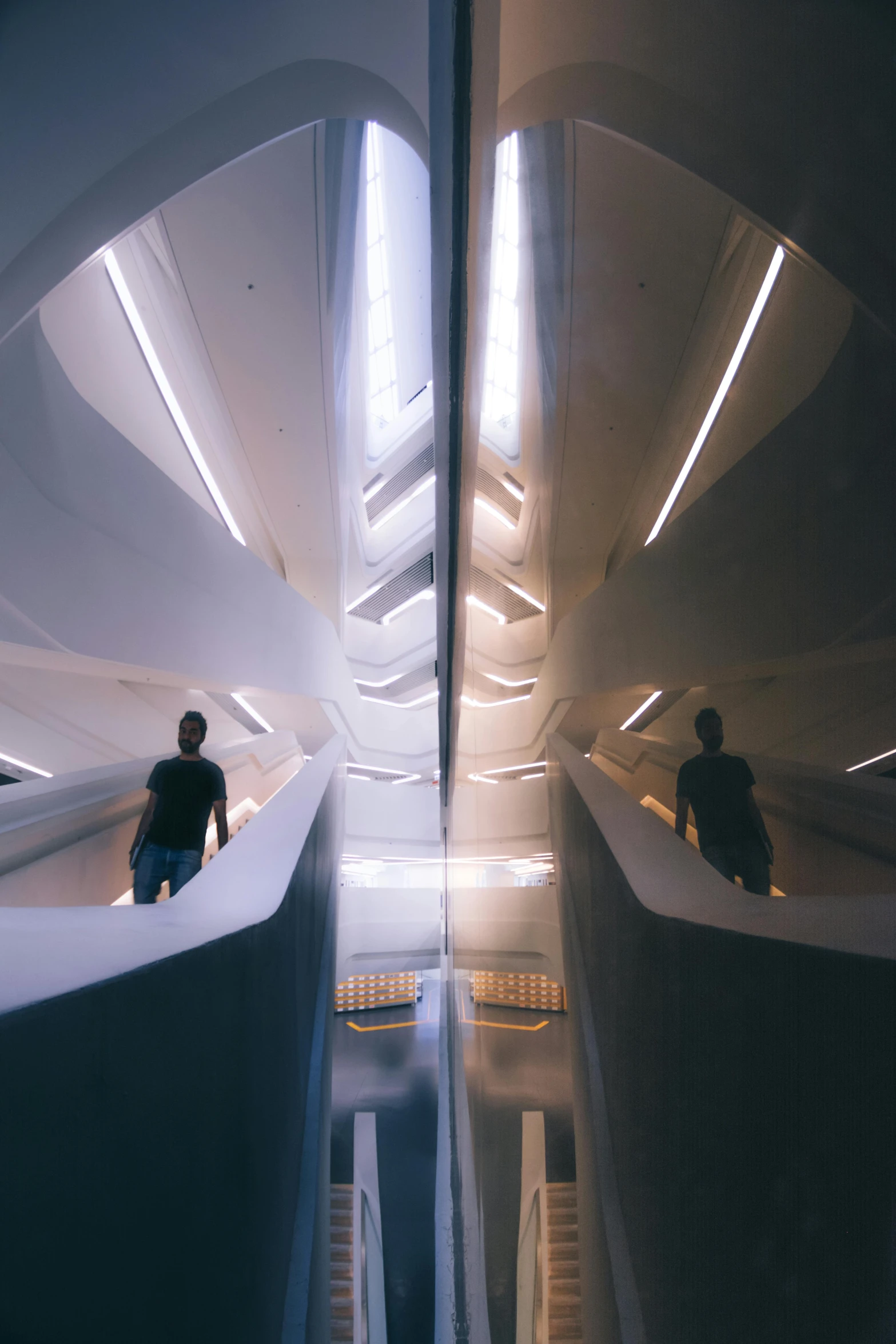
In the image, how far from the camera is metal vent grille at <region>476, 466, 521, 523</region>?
345 cm

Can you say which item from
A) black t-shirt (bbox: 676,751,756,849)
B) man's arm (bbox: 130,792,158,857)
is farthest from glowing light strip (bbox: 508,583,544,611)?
black t-shirt (bbox: 676,751,756,849)

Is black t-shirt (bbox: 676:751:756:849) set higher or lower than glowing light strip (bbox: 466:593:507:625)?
lower

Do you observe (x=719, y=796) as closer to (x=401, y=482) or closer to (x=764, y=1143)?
(x=764, y=1143)

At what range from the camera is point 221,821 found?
3.37m

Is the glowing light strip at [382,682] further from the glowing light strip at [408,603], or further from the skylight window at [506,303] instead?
the skylight window at [506,303]

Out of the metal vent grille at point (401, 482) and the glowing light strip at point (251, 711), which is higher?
the metal vent grille at point (401, 482)

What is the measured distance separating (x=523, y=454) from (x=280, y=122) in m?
2.25

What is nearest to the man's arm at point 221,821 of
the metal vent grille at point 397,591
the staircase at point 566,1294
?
the staircase at point 566,1294

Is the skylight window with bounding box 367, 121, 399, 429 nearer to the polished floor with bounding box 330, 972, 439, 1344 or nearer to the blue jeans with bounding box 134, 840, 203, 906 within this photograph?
the blue jeans with bounding box 134, 840, 203, 906

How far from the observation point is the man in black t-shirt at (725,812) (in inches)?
20.3

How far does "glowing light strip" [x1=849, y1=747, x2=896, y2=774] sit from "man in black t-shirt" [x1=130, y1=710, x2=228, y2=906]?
3103mm

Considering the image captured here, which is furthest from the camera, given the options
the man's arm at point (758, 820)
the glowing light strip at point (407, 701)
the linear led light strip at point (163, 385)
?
the glowing light strip at point (407, 701)

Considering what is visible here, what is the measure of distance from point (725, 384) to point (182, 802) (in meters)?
3.02

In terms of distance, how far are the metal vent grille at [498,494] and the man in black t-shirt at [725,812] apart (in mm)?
2601
